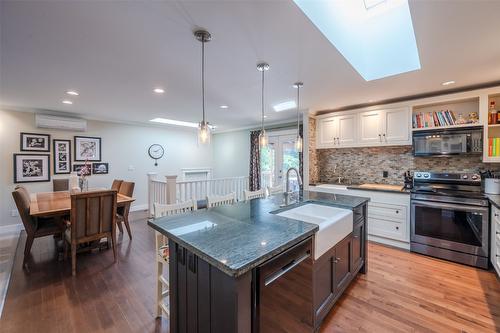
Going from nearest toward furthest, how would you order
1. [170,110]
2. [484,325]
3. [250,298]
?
[250,298], [484,325], [170,110]

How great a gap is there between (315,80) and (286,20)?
4.12 feet

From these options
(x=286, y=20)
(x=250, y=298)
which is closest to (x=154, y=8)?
(x=286, y=20)

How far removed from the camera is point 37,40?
1801mm

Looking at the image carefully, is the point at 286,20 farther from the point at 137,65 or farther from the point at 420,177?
the point at 420,177

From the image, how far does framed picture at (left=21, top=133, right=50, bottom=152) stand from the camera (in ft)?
13.5

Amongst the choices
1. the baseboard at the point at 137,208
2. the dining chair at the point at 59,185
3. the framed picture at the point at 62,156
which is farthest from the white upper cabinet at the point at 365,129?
the framed picture at the point at 62,156

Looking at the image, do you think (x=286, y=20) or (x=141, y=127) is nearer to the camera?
(x=286, y=20)

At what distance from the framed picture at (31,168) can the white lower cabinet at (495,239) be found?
23.4 ft

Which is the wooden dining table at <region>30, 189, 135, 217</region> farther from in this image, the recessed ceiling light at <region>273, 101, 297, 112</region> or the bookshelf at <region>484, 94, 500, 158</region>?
the bookshelf at <region>484, 94, 500, 158</region>

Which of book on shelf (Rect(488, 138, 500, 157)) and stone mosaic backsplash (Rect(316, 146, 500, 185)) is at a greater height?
book on shelf (Rect(488, 138, 500, 157))

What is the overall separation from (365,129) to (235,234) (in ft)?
11.1

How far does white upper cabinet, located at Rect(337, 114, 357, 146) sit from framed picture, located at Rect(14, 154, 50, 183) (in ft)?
19.3

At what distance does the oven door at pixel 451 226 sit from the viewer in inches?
102

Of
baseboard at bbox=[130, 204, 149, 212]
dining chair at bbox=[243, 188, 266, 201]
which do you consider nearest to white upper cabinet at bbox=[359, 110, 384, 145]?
dining chair at bbox=[243, 188, 266, 201]
